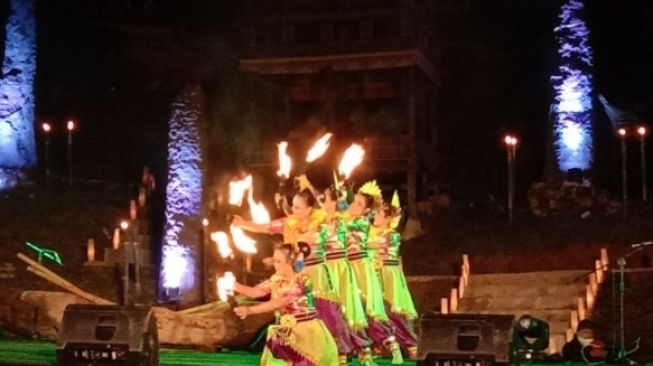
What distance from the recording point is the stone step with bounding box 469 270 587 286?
18922mm

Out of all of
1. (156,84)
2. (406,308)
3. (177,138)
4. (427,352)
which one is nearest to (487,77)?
(156,84)

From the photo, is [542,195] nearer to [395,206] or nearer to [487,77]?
[487,77]

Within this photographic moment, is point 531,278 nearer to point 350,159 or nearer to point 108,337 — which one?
point 350,159

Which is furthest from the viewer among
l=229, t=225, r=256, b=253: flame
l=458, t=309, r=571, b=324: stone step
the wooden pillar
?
the wooden pillar

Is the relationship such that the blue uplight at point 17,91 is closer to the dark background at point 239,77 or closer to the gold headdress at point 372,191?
the dark background at point 239,77

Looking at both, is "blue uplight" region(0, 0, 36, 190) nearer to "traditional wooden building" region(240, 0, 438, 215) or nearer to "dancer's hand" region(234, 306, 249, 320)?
"traditional wooden building" region(240, 0, 438, 215)

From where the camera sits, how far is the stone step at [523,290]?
18547 millimetres

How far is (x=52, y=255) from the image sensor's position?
2200 cm

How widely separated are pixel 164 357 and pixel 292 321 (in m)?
4.86

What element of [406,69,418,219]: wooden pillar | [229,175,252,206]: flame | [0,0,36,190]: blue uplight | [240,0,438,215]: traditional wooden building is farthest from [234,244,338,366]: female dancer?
[0,0,36,190]: blue uplight

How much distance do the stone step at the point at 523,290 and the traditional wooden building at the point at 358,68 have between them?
6.86 meters

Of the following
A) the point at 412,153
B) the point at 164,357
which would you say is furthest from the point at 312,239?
the point at 412,153

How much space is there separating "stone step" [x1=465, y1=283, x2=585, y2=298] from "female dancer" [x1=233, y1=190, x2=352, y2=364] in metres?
7.73

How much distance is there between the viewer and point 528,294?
61.9 feet
